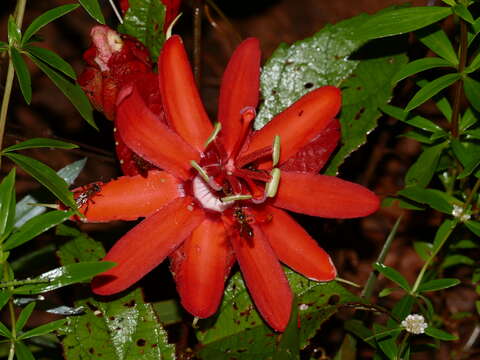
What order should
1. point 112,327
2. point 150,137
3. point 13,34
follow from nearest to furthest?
point 13,34
point 150,137
point 112,327

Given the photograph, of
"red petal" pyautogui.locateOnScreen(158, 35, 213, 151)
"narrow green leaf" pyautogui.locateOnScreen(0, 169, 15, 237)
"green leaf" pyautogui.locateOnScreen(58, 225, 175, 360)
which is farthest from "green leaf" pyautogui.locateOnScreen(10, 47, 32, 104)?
"green leaf" pyautogui.locateOnScreen(58, 225, 175, 360)

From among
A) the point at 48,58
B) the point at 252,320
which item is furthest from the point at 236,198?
the point at 48,58

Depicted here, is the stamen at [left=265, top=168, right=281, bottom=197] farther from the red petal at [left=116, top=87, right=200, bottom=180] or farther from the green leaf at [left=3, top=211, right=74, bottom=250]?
the green leaf at [left=3, top=211, right=74, bottom=250]

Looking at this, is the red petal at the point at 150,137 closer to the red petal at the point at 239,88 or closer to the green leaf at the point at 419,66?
the red petal at the point at 239,88

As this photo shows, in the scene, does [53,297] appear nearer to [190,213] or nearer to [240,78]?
[190,213]

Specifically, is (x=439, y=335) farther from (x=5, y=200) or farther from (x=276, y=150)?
(x=5, y=200)

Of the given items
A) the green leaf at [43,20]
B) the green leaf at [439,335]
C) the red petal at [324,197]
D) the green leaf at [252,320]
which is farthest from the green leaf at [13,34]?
the green leaf at [439,335]

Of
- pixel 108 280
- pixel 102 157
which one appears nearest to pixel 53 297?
pixel 102 157

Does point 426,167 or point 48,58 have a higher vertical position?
point 48,58
